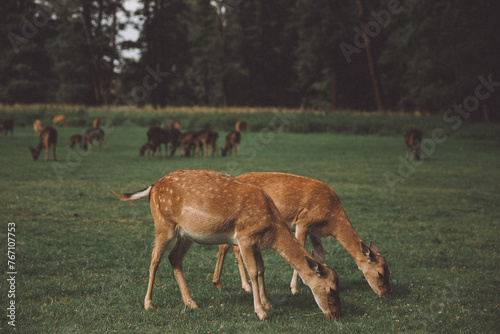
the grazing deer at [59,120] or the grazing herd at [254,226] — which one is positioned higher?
the grazing herd at [254,226]

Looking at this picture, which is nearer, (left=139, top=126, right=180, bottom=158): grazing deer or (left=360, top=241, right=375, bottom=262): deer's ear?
(left=360, top=241, right=375, bottom=262): deer's ear

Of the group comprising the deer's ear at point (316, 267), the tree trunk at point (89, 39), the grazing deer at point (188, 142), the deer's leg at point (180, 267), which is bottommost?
the grazing deer at point (188, 142)

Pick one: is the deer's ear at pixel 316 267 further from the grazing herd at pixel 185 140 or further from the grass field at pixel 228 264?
the grazing herd at pixel 185 140

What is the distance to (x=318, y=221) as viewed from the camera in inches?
247

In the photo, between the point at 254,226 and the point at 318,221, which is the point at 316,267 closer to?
the point at 254,226

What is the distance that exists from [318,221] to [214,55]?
204 ft

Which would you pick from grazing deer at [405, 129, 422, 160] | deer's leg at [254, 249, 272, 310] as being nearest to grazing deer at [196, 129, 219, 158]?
grazing deer at [405, 129, 422, 160]

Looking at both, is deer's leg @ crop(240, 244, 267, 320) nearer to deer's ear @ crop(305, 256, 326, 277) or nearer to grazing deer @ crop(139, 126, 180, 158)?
deer's ear @ crop(305, 256, 326, 277)

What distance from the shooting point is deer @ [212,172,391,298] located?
19.5ft

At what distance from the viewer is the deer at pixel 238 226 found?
5188 millimetres

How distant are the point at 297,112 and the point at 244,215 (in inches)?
1540

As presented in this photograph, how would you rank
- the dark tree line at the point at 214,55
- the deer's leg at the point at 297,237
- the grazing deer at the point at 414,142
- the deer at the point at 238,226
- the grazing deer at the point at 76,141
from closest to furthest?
the deer at the point at 238,226 → the deer's leg at the point at 297,237 → the grazing deer at the point at 414,142 → the grazing deer at the point at 76,141 → the dark tree line at the point at 214,55

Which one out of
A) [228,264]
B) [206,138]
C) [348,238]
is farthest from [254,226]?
[206,138]

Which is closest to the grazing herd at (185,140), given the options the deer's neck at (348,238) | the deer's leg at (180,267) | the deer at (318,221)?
the deer at (318,221)
